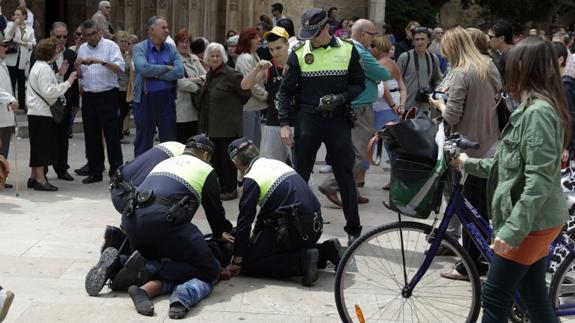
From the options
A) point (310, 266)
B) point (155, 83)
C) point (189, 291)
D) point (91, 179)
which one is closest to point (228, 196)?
point (155, 83)

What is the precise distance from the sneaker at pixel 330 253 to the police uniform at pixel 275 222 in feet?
0.50

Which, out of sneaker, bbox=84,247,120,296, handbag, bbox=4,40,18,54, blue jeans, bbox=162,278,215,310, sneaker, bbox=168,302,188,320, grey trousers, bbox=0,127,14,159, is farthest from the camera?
handbag, bbox=4,40,18,54

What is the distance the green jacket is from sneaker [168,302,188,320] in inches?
86.1

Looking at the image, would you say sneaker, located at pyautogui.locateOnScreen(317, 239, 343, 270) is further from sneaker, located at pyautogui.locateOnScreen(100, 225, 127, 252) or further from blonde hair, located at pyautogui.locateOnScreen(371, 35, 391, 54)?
blonde hair, located at pyautogui.locateOnScreen(371, 35, 391, 54)

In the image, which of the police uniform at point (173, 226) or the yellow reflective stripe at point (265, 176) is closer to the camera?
the police uniform at point (173, 226)

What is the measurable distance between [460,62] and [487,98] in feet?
1.12

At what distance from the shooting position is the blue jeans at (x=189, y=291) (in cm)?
557

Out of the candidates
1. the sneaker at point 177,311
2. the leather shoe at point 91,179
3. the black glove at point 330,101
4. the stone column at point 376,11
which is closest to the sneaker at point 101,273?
the sneaker at point 177,311

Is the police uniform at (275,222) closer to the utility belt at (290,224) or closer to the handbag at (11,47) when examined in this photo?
the utility belt at (290,224)

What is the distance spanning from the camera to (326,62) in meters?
6.91

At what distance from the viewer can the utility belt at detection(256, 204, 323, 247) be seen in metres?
6.14

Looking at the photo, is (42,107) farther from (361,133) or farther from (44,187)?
(361,133)

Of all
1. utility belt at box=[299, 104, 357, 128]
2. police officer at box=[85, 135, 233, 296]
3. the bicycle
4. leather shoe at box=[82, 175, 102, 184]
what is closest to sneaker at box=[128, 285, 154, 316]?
police officer at box=[85, 135, 233, 296]

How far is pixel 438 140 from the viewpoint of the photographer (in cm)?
505
